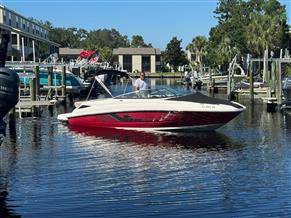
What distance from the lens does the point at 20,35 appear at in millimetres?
78312

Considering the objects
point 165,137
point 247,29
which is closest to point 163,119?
point 165,137

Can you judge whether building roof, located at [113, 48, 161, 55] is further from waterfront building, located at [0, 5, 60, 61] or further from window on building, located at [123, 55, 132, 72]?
waterfront building, located at [0, 5, 60, 61]

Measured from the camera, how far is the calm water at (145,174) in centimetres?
998

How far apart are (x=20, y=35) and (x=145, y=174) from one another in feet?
225

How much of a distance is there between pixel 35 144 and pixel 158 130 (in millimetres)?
4784

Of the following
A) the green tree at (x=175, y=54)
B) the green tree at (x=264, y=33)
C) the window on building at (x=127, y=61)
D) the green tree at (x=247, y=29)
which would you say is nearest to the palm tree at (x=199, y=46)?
the green tree at (x=175, y=54)

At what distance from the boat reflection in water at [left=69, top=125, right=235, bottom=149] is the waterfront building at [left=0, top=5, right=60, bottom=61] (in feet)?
147

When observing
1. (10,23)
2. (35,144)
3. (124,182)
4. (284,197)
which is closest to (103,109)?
(35,144)

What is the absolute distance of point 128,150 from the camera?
54.2 ft

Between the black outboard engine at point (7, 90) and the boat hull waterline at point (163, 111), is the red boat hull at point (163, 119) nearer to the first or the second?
the boat hull waterline at point (163, 111)

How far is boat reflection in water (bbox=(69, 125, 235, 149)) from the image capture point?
17625mm

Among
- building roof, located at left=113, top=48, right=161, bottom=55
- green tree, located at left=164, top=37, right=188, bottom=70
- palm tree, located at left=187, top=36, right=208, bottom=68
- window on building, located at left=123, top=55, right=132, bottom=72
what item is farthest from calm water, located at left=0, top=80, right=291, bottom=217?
window on building, located at left=123, top=55, right=132, bottom=72

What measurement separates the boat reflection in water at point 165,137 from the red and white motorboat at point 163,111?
312mm

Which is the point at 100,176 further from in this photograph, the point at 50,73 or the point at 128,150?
the point at 50,73
